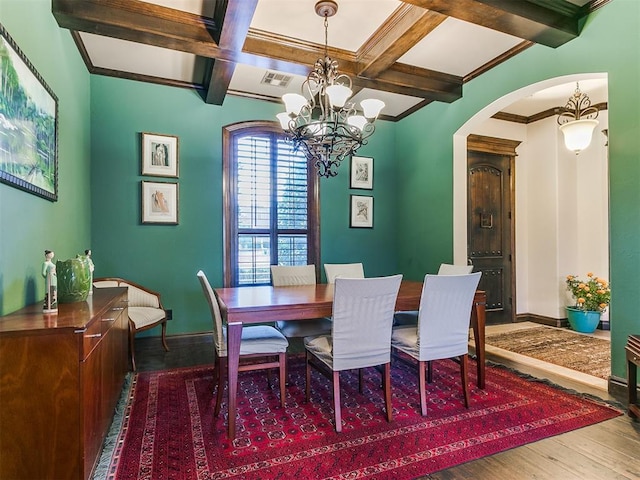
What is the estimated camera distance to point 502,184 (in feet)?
17.2

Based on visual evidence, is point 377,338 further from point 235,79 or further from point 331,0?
point 235,79

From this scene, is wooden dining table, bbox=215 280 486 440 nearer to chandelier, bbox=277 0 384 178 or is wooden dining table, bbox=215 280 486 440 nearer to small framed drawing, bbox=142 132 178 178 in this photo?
chandelier, bbox=277 0 384 178

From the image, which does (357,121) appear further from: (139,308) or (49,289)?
(139,308)

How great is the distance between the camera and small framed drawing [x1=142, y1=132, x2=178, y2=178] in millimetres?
4035

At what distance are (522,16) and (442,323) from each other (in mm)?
2363

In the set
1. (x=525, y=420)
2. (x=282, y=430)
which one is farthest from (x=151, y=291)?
(x=525, y=420)

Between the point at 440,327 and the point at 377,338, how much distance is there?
1.59 ft

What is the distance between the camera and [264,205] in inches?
184

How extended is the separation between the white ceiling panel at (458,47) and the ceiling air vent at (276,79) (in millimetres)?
1275

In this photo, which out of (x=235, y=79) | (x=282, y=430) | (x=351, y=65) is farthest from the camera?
(x=235, y=79)

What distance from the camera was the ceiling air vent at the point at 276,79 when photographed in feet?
13.0

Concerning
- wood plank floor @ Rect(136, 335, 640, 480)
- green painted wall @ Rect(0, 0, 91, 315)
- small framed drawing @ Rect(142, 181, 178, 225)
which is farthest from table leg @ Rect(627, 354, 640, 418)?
small framed drawing @ Rect(142, 181, 178, 225)

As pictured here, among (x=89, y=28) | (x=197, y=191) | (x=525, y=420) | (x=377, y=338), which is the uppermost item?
(x=89, y=28)

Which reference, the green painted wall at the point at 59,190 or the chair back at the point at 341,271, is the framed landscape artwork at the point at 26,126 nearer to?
the green painted wall at the point at 59,190
